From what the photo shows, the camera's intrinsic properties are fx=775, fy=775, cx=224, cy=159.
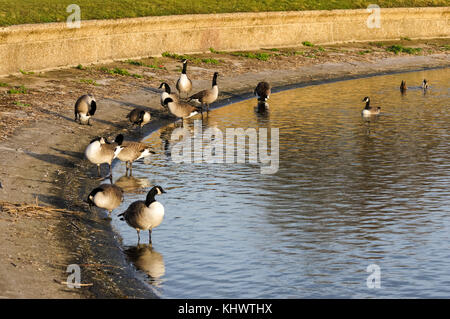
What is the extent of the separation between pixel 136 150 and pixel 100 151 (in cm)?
147

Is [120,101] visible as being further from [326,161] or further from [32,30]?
[326,161]

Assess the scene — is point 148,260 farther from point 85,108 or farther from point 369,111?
point 369,111

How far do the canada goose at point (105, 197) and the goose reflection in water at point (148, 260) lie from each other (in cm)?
166

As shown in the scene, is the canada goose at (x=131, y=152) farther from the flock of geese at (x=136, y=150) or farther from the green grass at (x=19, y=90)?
the green grass at (x=19, y=90)

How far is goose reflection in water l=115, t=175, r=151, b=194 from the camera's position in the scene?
66.7 ft

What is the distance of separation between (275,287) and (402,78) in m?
29.9

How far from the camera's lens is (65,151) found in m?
23.3

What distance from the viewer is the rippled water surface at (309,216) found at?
14.1 metres

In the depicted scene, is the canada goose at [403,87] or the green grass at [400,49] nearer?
the canada goose at [403,87]

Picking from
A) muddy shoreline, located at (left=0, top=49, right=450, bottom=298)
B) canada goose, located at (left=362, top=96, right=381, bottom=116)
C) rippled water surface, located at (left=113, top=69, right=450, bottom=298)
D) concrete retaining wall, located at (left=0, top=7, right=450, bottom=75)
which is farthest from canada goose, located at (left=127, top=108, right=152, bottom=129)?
canada goose, located at (left=362, top=96, right=381, bottom=116)

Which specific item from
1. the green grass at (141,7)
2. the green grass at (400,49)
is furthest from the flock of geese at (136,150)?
the green grass at (400,49)

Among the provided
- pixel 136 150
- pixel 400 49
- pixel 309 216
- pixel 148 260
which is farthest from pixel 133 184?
Answer: pixel 400 49

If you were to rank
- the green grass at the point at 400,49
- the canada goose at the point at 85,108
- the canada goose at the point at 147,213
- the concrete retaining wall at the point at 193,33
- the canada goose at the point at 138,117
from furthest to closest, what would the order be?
the green grass at the point at 400,49, the concrete retaining wall at the point at 193,33, the canada goose at the point at 138,117, the canada goose at the point at 85,108, the canada goose at the point at 147,213
